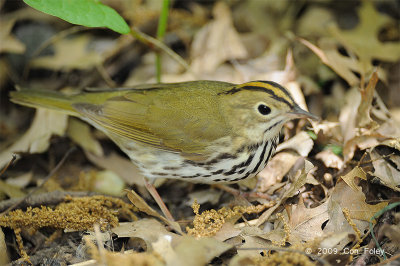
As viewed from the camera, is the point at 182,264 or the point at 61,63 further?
the point at 61,63

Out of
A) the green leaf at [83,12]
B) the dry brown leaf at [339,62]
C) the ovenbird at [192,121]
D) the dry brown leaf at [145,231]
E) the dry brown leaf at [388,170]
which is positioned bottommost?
the dry brown leaf at [145,231]

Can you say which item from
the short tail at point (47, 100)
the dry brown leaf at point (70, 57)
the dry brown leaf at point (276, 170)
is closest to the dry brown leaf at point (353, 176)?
the dry brown leaf at point (276, 170)

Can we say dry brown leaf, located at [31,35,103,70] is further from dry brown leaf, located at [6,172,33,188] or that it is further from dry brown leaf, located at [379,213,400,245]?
dry brown leaf, located at [379,213,400,245]

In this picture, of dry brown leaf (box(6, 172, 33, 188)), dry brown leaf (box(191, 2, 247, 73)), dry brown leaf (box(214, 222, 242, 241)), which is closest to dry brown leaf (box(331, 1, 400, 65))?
dry brown leaf (box(191, 2, 247, 73))

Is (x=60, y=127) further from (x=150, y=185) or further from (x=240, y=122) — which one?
(x=240, y=122)

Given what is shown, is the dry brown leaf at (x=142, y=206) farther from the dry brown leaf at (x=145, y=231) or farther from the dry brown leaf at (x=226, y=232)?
the dry brown leaf at (x=226, y=232)

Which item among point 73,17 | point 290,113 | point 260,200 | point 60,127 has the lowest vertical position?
point 260,200

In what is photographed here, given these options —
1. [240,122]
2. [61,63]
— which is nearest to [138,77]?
[61,63]

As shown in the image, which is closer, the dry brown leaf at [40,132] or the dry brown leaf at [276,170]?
the dry brown leaf at [276,170]
